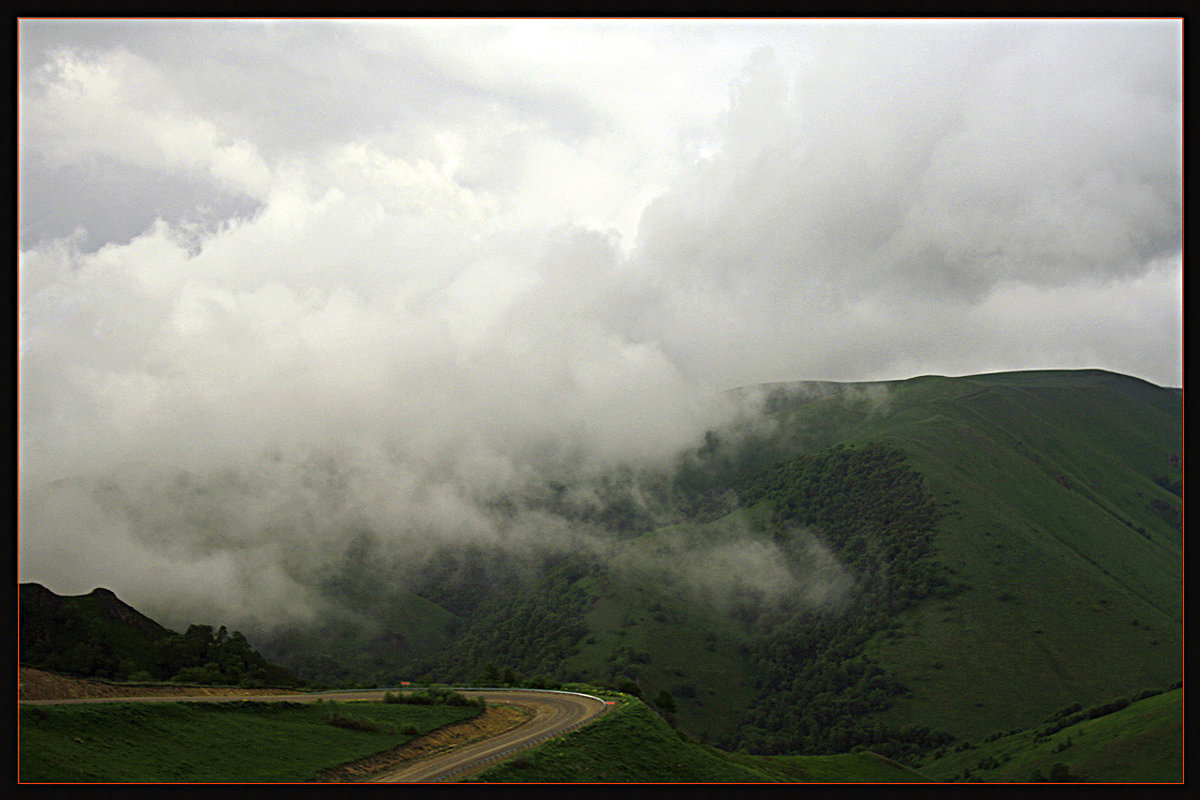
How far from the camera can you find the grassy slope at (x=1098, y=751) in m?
119

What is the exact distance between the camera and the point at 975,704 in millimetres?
199000

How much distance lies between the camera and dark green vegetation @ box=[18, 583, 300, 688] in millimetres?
57128

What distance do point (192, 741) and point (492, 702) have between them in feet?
97.8

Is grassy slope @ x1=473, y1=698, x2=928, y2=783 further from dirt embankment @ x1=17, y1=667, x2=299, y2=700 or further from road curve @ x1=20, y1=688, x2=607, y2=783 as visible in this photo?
dirt embankment @ x1=17, y1=667, x2=299, y2=700

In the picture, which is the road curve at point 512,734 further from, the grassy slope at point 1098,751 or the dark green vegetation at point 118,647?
the grassy slope at point 1098,751

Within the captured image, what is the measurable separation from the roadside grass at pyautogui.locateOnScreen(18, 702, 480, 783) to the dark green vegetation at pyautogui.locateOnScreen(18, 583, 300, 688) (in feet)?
64.3

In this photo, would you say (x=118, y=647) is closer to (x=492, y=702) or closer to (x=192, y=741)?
(x=492, y=702)

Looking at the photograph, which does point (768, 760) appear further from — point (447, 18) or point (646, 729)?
point (447, 18)

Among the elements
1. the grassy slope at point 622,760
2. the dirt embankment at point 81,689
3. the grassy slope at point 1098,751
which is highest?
the dirt embankment at point 81,689

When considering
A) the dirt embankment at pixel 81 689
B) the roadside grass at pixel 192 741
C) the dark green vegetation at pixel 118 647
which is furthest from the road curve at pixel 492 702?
the dark green vegetation at pixel 118 647

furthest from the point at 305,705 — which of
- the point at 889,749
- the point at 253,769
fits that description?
the point at 889,749

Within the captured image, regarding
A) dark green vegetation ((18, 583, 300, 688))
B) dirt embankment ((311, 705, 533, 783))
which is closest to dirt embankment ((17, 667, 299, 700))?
dark green vegetation ((18, 583, 300, 688))

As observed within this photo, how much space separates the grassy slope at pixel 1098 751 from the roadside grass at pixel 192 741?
113m

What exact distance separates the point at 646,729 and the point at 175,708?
1204 inches
